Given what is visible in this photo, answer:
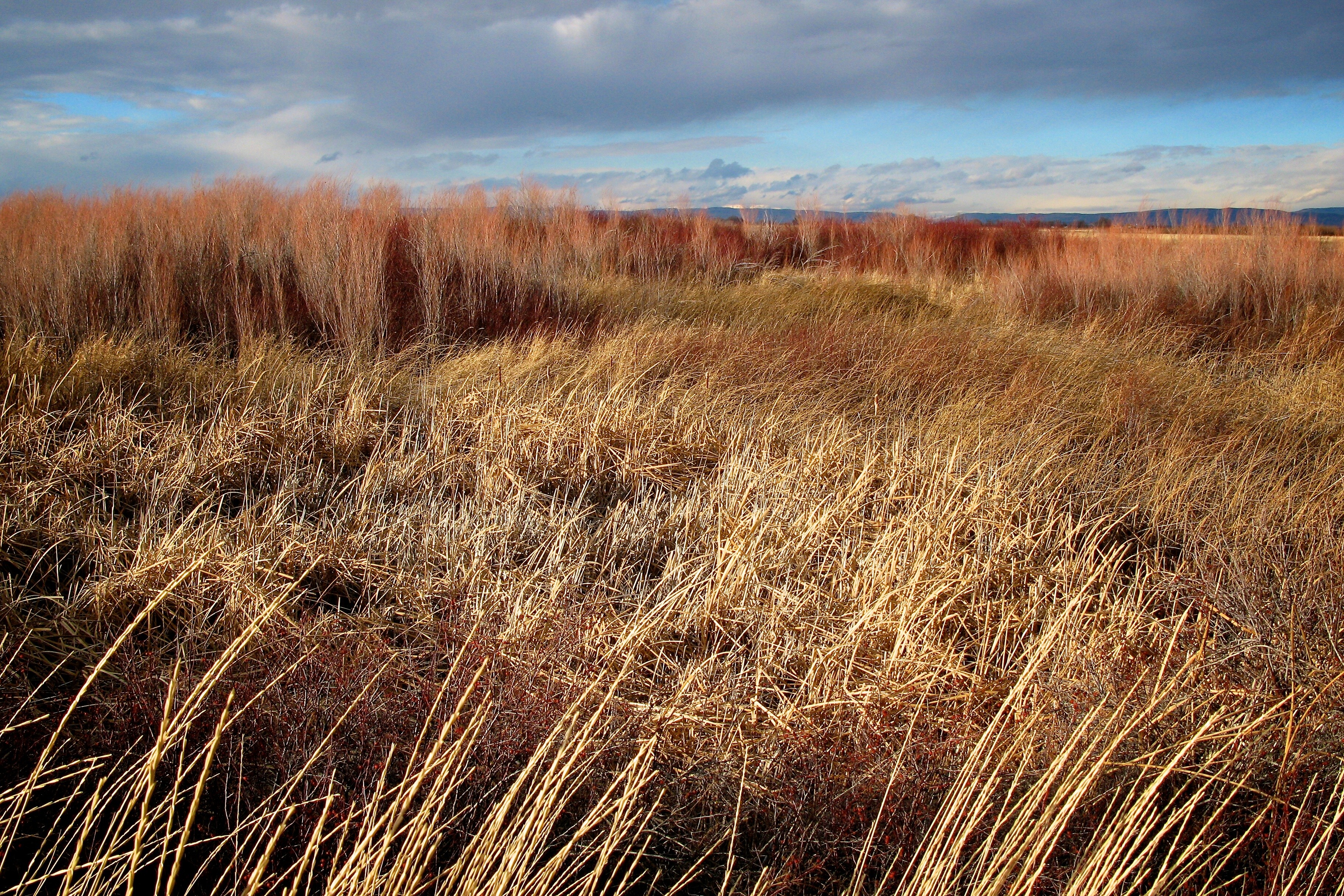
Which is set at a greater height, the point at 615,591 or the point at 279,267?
the point at 279,267

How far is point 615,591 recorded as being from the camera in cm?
291

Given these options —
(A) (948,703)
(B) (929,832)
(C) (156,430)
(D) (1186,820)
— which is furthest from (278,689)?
(C) (156,430)

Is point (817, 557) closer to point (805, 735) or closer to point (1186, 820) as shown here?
point (805, 735)

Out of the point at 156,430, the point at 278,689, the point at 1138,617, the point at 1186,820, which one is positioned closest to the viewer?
the point at 1186,820

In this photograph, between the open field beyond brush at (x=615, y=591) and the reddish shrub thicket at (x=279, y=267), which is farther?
the reddish shrub thicket at (x=279, y=267)

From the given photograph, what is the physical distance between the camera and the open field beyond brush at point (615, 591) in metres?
1.65

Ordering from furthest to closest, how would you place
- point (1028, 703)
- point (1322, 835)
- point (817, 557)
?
1. point (817, 557)
2. point (1028, 703)
3. point (1322, 835)

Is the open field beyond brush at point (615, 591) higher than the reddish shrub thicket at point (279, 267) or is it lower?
lower

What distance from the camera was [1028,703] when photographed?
2.18 metres

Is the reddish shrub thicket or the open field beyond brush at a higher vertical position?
the reddish shrub thicket

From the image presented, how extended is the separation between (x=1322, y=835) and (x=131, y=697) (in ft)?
8.76

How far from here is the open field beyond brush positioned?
165 cm

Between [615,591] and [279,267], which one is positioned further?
[279,267]

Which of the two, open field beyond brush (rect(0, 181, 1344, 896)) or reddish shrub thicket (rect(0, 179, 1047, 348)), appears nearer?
open field beyond brush (rect(0, 181, 1344, 896))
